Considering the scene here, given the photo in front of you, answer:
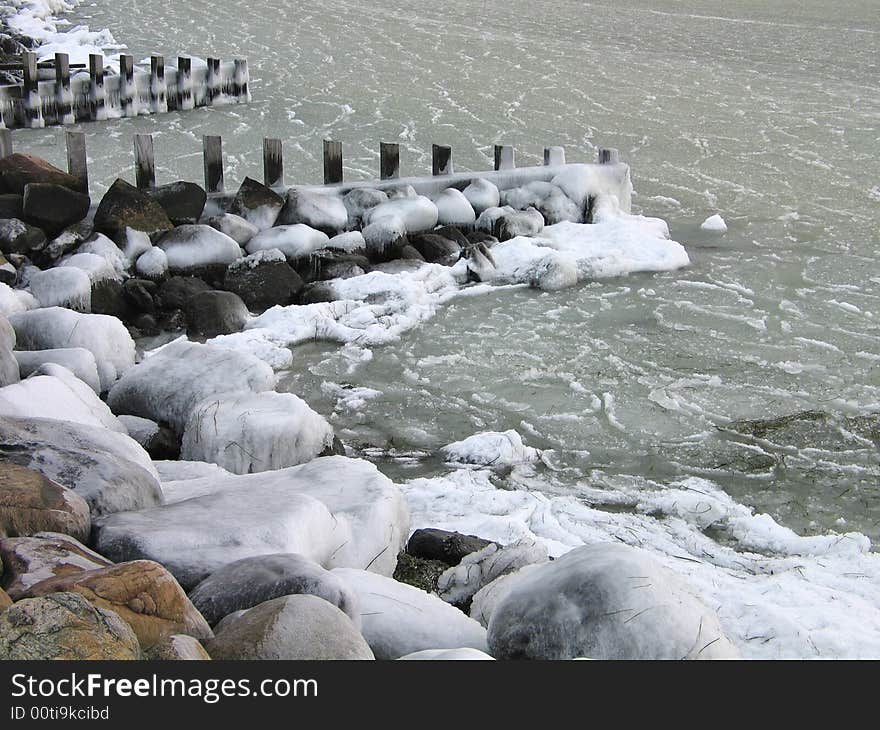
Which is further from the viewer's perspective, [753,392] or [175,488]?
[753,392]

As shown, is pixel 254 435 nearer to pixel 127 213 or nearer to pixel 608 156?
pixel 127 213

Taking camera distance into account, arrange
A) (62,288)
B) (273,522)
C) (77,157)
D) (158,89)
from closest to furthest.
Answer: (273,522), (62,288), (77,157), (158,89)

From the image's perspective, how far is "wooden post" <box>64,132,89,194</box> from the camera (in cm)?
870

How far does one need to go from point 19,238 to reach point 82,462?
13.9ft

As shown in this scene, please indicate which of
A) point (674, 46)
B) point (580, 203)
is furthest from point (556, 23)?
point (580, 203)

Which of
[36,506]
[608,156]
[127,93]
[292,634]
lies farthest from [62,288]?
[127,93]

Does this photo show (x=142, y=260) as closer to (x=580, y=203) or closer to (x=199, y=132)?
(x=580, y=203)

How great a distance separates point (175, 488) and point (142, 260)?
373 cm

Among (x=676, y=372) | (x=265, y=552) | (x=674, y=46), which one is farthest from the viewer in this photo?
(x=674, y=46)

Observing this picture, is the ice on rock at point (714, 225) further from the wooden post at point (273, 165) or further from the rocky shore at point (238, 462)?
the wooden post at point (273, 165)

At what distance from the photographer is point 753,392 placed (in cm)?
704

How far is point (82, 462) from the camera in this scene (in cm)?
439

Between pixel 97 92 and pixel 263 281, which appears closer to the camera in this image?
pixel 263 281

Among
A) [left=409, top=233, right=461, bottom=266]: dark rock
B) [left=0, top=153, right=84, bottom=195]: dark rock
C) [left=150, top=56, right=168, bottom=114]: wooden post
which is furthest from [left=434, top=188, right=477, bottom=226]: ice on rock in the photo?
[left=150, top=56, right=168, bottom=114]: wooden post
